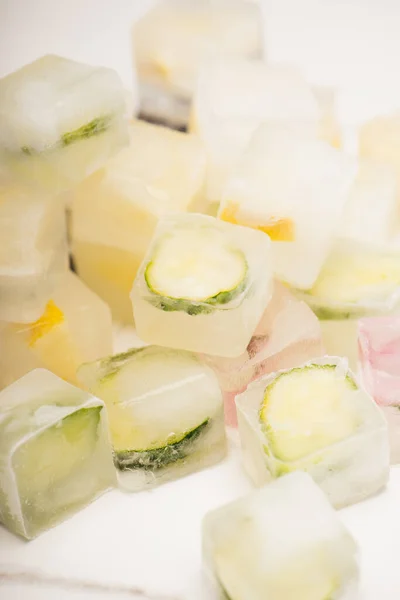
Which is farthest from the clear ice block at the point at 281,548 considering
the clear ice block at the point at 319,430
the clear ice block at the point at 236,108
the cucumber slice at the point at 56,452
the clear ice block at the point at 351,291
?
the clear ice block at the point at 236,108

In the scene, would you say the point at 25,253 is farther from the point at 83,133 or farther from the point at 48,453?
the point at 48,453

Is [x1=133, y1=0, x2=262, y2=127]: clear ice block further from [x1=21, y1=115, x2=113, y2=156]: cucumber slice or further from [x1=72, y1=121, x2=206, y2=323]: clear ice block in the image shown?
[x1=21, y1=115, x2=113, y2=156]: cucumber slice

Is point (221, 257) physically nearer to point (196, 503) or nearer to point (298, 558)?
point (196, 503)

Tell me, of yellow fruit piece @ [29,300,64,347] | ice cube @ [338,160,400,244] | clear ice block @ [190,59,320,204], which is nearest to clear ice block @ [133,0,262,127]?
clear ice block @ [190,59,320,204]

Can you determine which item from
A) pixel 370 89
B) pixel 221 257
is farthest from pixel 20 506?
pixel 370 89

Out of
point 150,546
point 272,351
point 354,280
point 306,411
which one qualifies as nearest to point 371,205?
point 354,280

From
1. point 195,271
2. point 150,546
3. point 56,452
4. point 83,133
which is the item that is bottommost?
point 150,546

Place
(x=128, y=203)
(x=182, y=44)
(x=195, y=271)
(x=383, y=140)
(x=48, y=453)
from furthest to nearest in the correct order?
(x=182, y=44) < (x=383, y=140) < (x=128, y=203) < (x=195, y=271) < (x=48, y=453)

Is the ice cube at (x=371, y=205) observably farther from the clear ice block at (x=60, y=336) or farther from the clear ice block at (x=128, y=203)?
the clear ice block at (x=60, y=336)

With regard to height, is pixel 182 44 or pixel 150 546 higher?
pixel 182 44

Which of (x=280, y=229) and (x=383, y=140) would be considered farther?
(x=383, y=140)
